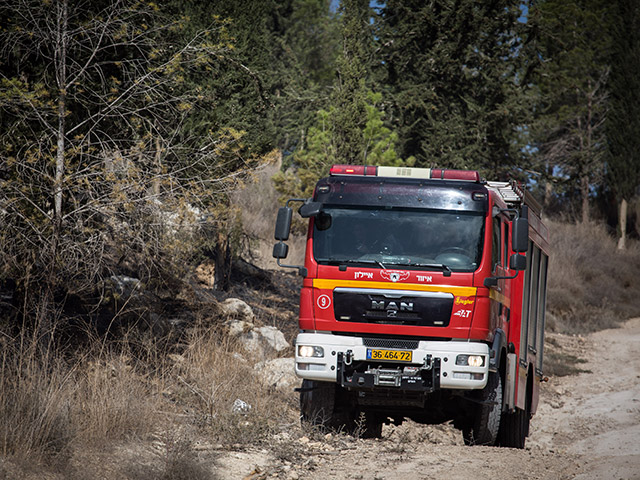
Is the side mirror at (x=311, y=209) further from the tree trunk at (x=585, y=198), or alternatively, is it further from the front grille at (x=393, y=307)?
the tree trunk at (x=585, y=198)

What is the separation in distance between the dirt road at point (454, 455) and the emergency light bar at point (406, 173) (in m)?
3.05

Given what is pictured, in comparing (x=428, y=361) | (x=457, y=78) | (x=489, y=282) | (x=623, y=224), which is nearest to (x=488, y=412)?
(x=428, y=361)

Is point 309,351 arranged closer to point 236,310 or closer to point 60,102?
point 60,102

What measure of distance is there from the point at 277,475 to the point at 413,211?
325 cm

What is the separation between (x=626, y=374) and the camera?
70.9 ft

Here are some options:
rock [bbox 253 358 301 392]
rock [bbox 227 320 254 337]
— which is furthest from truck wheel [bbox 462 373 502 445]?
rock [bbox 227 320 254 337]

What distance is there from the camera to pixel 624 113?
4269 centimetres

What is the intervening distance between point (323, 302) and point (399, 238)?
3.60ft

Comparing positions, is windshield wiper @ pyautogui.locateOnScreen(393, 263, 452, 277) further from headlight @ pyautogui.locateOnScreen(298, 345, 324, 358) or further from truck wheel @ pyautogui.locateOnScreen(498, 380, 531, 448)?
truck wheel @ pyautogui.locateOnScreen(498, 380, 531, 448)

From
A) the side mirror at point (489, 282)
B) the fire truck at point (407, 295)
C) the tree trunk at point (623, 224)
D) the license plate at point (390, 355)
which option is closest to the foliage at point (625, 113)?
the tree trunk at point (623, 224)

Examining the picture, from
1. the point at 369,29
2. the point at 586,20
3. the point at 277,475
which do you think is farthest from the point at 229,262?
the point at 586,20

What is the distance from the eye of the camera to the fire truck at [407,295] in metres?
8.72

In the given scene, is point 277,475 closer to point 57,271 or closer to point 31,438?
point 31,438

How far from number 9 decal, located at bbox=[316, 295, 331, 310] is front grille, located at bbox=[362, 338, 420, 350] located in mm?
541
